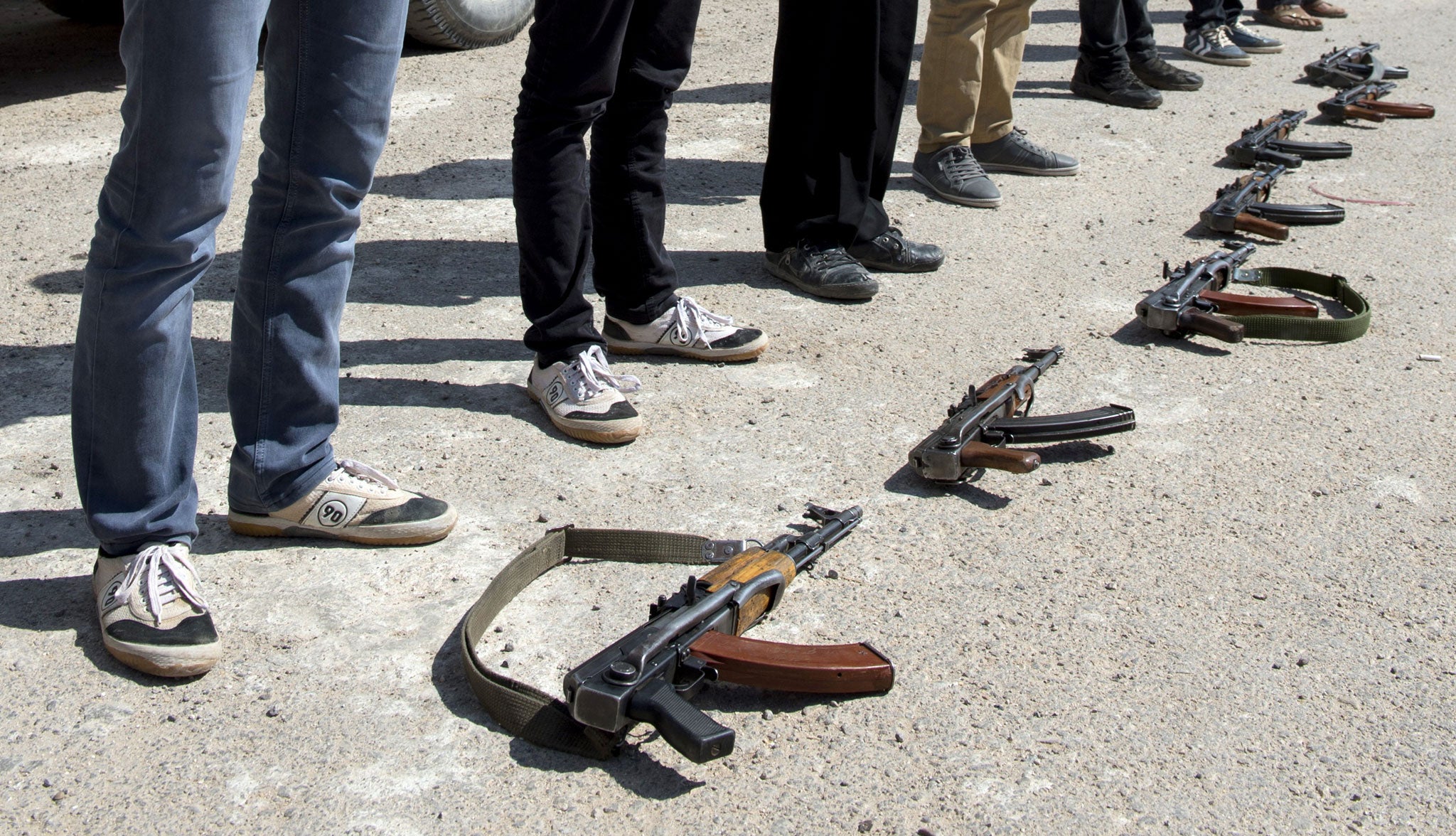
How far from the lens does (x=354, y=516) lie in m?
2.36

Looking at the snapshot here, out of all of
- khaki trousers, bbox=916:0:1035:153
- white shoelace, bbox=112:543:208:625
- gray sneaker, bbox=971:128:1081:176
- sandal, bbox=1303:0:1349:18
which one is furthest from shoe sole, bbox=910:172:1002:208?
sandal, bbox=1303:0:1349:18

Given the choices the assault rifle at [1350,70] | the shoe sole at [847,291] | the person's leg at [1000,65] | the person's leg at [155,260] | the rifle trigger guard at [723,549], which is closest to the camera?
the person's leg at [155,260]

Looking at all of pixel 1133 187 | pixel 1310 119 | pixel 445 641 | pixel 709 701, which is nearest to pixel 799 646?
pixel 709 701

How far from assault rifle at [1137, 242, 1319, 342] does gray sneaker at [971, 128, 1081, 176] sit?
4.10 feet

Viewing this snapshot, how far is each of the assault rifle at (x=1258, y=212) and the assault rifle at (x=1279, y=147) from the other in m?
0.31

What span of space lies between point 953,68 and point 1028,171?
0.61 meters

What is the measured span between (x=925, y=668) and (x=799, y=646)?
24 cm

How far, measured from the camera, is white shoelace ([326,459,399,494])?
2.39m

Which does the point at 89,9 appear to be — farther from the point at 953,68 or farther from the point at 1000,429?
the point at 1000,429

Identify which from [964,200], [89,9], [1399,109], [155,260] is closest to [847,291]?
[964,200]

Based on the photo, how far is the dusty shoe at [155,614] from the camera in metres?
1.98

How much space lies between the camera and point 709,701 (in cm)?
201

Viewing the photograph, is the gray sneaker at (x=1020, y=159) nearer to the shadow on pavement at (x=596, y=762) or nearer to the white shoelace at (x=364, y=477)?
the white shoelace at (x=364, y=477)

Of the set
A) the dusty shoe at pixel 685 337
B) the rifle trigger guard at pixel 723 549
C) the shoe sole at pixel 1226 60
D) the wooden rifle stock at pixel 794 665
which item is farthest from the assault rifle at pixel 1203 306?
the shoe sole at pixel 1226 60
